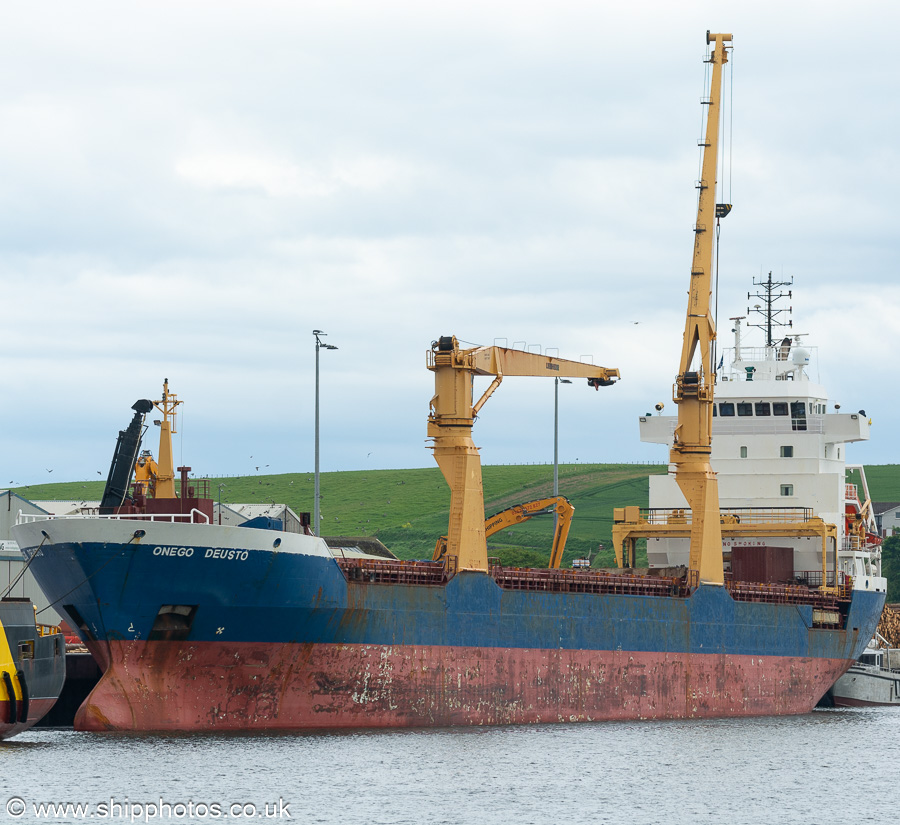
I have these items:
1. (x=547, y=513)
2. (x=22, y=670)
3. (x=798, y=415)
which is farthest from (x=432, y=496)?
(x=22, y=670)

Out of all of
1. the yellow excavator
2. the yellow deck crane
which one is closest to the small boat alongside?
the yellow excavator

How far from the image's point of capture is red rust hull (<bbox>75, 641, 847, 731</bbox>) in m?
32.1

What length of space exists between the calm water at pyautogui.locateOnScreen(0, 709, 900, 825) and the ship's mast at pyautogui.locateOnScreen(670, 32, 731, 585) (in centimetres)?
816

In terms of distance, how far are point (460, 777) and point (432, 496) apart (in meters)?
108

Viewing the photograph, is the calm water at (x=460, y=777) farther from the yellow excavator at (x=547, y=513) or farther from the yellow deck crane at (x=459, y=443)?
the yellow excavator at (x=547, y=513)

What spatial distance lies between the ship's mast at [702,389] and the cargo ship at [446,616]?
0.22 feet

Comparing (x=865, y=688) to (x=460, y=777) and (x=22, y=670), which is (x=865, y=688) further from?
(x=22, y=670)

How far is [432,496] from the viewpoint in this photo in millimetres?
135250

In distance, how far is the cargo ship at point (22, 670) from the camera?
2980 centimetres

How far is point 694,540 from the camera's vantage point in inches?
1689

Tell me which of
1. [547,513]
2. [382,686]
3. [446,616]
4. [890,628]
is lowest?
[382,686]

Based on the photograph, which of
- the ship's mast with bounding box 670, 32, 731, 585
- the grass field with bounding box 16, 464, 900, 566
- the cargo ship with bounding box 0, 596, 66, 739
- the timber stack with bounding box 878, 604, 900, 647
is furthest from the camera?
the grass field with bounding box 16, 464, 900, 566

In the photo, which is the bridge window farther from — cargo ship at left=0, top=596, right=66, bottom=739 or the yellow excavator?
cargo ship at left=0, top=596, right=66, bottom=739

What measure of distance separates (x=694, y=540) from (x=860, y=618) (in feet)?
30.7
